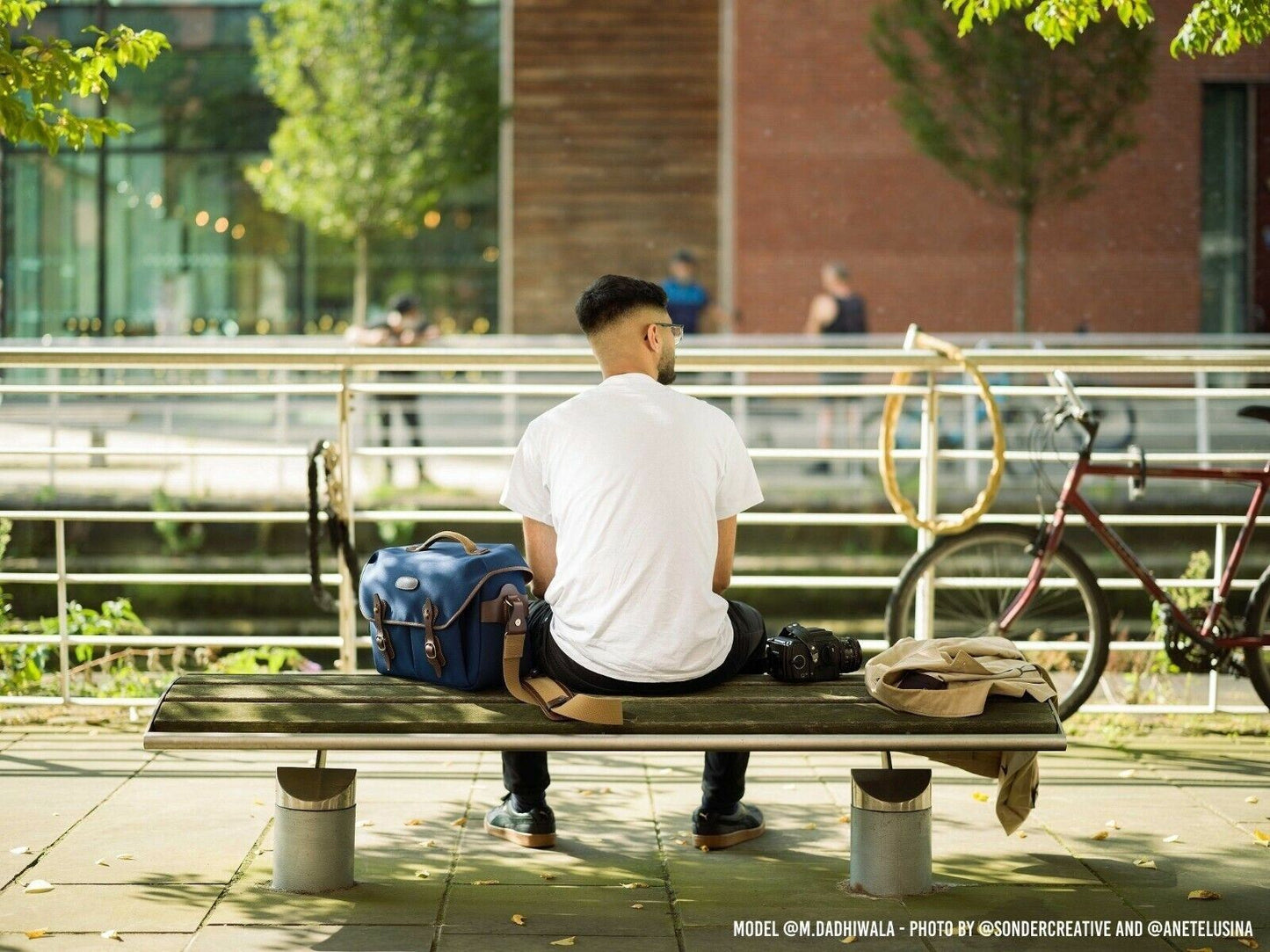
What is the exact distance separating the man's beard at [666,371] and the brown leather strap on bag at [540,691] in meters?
0.76

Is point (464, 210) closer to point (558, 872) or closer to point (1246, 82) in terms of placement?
point (1246, 82)

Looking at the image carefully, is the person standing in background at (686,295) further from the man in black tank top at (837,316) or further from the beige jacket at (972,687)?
the beige jacket at (972,687)

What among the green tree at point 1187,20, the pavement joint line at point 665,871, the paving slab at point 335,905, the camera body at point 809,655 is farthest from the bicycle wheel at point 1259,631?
the paving slab at point 335,905

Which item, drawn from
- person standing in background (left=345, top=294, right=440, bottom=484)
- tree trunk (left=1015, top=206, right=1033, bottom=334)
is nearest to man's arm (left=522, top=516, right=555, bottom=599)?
person standing in background (left=345, top=294, right=440, bottom=484)

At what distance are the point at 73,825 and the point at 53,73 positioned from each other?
8.40 feet

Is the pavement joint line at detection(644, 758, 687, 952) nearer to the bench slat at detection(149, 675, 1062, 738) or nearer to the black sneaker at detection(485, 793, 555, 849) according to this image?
the black sneaker at detection(485, 793, 555, 849)

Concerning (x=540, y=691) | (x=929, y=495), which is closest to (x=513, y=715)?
(x=540, y=691)

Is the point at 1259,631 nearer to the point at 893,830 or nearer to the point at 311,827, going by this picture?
the point at 893,830

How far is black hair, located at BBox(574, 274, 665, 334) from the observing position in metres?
4.43

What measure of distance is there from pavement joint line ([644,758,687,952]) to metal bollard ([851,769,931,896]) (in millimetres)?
532

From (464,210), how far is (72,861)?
1996 centimetres

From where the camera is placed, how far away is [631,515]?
167 inches

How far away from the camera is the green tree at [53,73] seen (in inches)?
213

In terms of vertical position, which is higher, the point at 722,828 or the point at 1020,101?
the point at 1020,101
